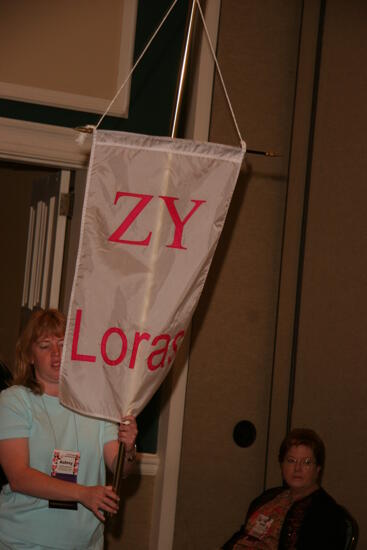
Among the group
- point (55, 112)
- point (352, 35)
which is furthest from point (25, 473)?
point (352, 35)

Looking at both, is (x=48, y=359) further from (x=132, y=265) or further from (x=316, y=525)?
(x=316, y=525)

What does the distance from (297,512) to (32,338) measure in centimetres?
127

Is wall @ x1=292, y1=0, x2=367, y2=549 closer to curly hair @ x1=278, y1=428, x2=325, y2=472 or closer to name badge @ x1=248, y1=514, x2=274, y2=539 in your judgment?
curly hair @ x1=278, y1=428, x2=325, y2=472

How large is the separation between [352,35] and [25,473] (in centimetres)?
258

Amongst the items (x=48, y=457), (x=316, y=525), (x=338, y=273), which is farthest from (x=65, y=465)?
(x=338, y=273)

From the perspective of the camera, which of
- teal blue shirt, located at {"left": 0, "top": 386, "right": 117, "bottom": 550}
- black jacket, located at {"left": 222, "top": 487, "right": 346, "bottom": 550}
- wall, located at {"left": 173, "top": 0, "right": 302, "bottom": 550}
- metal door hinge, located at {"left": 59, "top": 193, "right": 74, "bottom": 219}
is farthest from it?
metal door hinge, located at {"left": 59, "top": 193, "right": 74, "bottom": 219}

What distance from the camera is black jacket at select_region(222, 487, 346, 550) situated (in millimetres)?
2957

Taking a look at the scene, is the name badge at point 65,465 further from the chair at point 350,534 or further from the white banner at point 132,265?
the chair at point 350,534

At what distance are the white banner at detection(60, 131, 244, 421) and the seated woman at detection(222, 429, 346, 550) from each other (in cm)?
99

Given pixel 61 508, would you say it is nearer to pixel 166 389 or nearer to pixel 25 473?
pixel 25 473

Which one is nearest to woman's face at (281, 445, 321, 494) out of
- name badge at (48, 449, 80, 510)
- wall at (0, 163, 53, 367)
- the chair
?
the chair

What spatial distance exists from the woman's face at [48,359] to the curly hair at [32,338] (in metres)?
0.01

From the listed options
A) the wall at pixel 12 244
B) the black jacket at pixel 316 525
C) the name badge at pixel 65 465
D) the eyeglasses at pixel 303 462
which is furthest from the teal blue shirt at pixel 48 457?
the wall at pixel 12 244

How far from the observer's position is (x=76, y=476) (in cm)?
244
